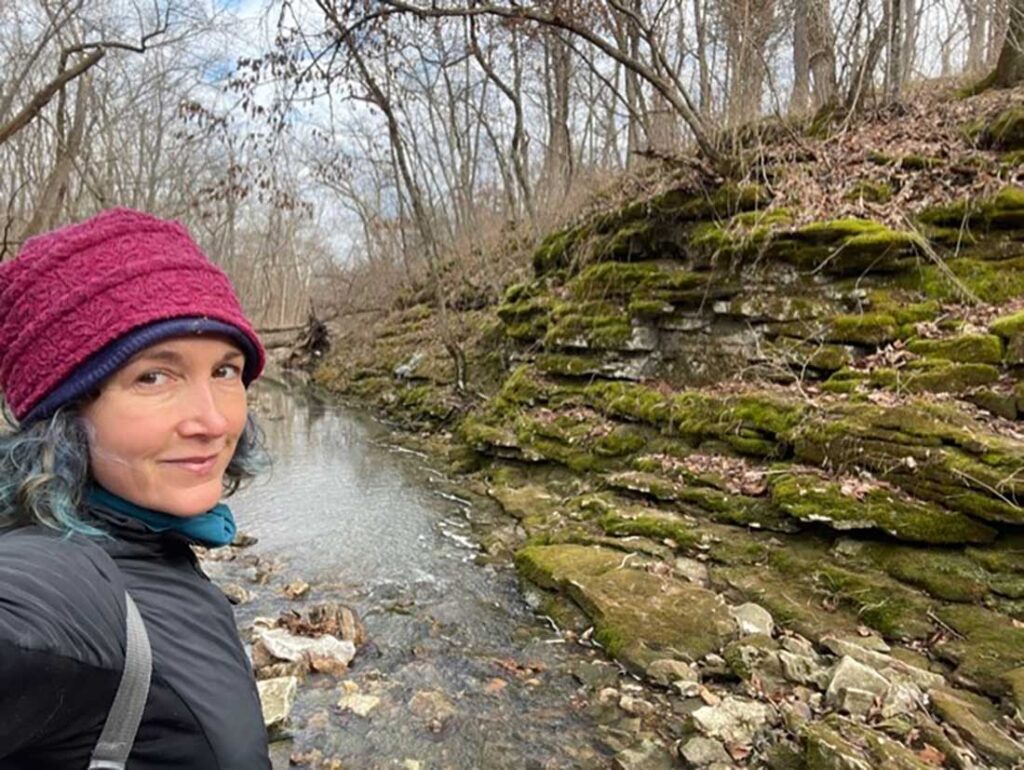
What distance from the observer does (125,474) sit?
1.23 meters

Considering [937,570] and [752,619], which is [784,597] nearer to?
[752,619]

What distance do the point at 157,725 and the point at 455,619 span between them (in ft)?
14.2

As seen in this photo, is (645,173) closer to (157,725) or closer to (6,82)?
(157,725)

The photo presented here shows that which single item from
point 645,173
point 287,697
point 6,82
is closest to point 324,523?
point 287,697

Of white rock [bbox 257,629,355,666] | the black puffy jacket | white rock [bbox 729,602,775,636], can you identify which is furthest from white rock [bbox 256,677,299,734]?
white rock [bbox 729,602,775,636]

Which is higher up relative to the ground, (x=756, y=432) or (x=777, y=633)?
(x=756, y=432)

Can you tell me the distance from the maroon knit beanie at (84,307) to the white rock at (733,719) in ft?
11.5

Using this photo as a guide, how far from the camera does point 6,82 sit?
39.9 ft

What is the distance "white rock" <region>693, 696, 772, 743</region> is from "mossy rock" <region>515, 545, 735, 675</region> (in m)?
0.55

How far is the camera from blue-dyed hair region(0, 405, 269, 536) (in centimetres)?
112

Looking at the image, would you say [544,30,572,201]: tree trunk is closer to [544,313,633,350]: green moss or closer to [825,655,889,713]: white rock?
[544,313,633,350]: green moss

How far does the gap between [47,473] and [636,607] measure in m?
4.30

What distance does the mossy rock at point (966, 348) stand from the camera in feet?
17.2

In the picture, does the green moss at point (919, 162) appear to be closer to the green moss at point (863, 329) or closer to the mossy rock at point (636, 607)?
the green moss at point (863, 329)
